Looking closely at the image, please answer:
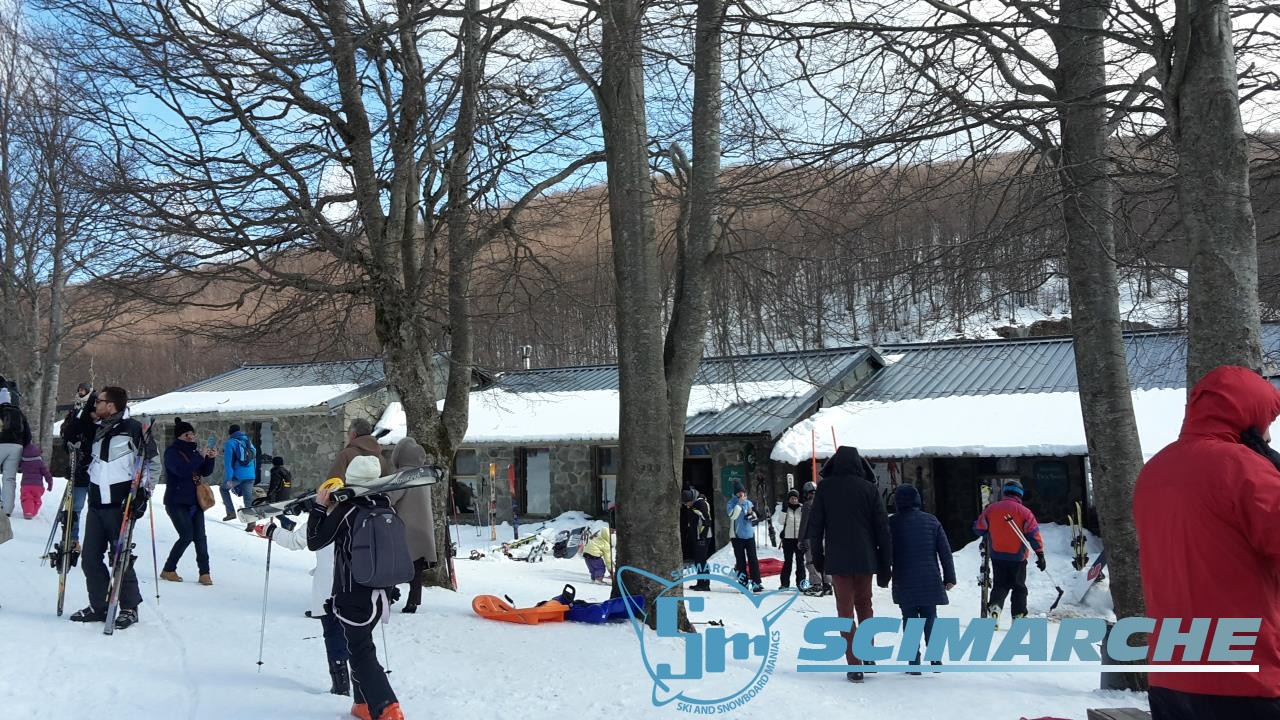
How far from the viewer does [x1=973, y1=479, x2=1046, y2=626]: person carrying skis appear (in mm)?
10258

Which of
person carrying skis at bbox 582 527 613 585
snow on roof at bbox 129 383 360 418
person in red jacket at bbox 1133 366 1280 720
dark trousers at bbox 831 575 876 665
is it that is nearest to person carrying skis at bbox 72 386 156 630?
dark trousers at bbox 831 575 876 665

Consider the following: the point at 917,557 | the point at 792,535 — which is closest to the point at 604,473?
the point at 792,535

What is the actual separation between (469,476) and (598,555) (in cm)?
965

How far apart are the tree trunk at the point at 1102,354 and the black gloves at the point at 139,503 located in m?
6.68

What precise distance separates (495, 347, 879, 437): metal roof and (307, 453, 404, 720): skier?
969 centimetres

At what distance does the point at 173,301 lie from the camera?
404 inches

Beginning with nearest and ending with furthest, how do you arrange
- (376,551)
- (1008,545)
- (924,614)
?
1. (376,551)
2. (924,614)
3. (1008,545)

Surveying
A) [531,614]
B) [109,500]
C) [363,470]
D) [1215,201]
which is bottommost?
[531,614]

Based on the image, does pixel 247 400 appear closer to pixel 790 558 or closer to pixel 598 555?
pixel 598 555

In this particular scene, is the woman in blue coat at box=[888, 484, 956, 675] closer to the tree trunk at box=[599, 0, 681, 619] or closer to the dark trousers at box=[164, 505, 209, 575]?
the tree trunk at box=[599, 0, 681, 619]

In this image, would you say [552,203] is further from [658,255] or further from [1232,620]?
[1232,620]

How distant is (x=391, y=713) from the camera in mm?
5004

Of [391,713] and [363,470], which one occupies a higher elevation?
[363,470]

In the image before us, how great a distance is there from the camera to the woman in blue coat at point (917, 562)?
24.1ft
